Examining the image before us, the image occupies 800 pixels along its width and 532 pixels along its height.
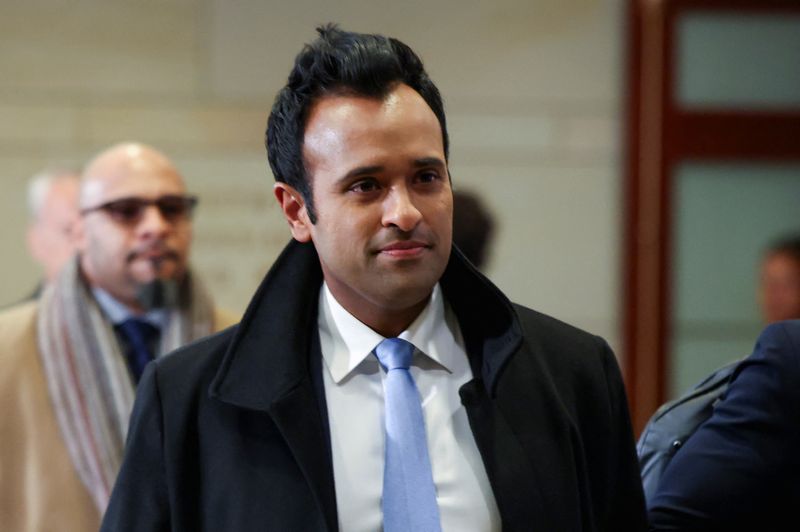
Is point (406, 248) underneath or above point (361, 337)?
above

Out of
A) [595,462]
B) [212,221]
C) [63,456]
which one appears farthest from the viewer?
[212,221]

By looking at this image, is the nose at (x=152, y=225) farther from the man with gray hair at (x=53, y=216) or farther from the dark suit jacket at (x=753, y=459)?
the dark suit jacket at (x=753, y=459)

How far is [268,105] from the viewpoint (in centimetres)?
605

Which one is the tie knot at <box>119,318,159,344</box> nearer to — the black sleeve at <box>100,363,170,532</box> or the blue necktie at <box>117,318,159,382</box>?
the blue necktie at <box>117,318,159,382</box>

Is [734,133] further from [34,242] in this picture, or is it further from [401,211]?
[401,211]

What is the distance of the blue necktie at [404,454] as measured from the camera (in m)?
1.94

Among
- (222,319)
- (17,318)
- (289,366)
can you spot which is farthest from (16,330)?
(289,366)

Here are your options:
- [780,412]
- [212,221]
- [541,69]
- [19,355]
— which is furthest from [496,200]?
[780,412]

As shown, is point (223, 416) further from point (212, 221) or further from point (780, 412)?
point (212, 221)

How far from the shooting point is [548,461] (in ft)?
6.61

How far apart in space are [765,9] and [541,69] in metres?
1.07

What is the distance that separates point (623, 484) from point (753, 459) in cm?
23

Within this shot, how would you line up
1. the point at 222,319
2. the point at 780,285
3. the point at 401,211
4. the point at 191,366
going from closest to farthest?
the point at 401,211, the point at 191,366, the point at 222,319, the point at 780,285

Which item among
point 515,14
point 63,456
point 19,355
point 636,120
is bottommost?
point 63,456
